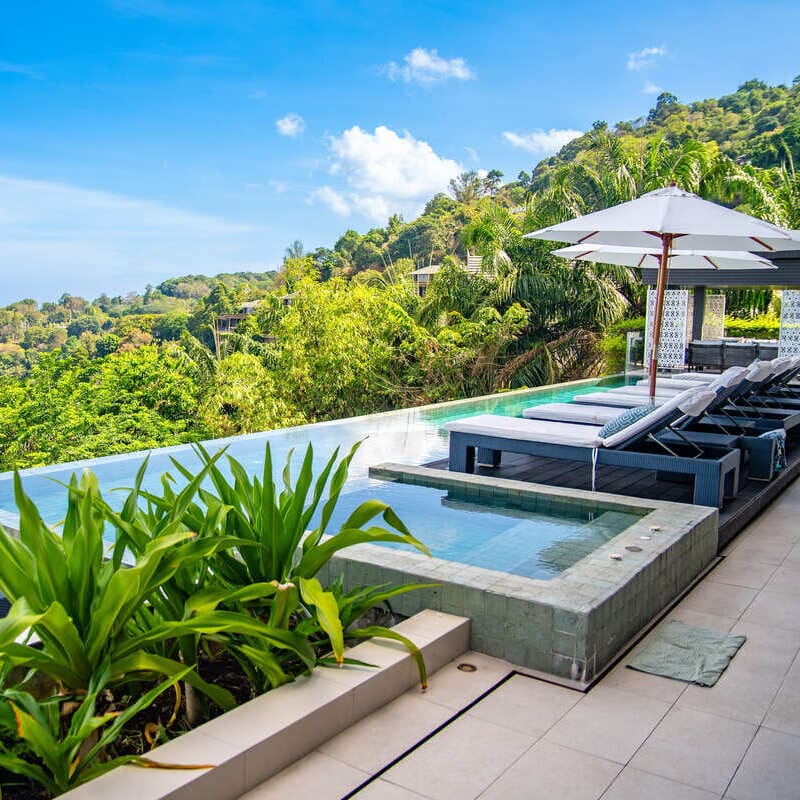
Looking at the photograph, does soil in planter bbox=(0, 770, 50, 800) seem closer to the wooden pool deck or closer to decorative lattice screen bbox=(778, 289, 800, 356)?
the wooden pool deck

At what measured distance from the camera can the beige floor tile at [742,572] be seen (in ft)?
14.6

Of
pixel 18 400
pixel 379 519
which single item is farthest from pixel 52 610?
pixel 18 400

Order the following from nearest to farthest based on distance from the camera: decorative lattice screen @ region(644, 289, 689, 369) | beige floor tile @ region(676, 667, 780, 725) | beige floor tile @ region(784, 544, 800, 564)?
beige floor tile @ region(676, 667, 780, 725)
beige floor tile @ region(784, 544, 800, 564)
decorative lattice screen @ region(644, 289, 689, 369)

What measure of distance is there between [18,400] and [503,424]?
14.7 m

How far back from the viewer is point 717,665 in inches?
134

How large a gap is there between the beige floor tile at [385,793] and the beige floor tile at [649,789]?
0.58 m

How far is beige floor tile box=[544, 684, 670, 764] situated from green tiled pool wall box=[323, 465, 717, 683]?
16cm

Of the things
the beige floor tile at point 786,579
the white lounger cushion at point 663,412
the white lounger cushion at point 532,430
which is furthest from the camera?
the white lounger cushion at point 532,430

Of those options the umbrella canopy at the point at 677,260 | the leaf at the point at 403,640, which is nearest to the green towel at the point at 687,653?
the leaf at the point at 403,640

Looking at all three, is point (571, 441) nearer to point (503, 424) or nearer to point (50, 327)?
point (503, 424)

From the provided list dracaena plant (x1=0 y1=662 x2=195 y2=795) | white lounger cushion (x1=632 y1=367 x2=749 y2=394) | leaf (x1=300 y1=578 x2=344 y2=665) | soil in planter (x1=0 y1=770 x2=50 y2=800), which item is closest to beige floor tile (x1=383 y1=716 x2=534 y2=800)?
leaf (x1=300 y1=578 x2=344 y2=665)

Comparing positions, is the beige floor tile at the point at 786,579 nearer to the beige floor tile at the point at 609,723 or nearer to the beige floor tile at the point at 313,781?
the beige floor tile at the point at 609,723

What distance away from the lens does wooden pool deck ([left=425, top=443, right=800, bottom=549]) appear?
548 cm

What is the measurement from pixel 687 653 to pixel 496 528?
56.7 inches
